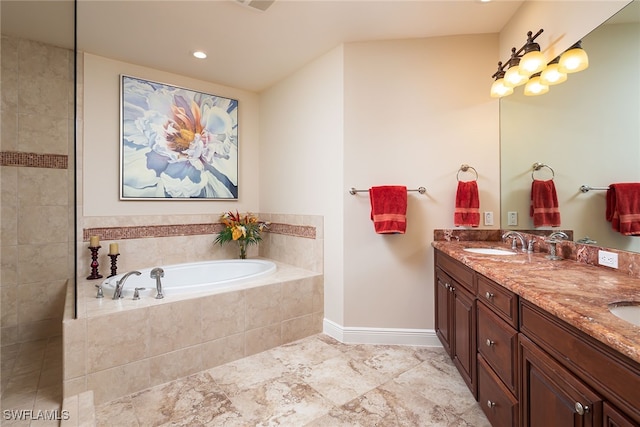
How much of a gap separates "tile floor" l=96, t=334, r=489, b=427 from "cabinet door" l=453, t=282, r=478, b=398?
0.18 metres

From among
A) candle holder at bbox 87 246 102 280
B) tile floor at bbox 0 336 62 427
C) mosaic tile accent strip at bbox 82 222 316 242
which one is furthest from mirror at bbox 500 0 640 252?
candle holder at bbox 87 246 102 280

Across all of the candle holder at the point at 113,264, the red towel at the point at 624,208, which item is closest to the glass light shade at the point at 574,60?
the red towel at the point at 624,208

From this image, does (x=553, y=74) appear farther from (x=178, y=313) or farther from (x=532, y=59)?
(x=178, y=313)

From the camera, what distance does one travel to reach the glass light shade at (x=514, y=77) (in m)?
1.97

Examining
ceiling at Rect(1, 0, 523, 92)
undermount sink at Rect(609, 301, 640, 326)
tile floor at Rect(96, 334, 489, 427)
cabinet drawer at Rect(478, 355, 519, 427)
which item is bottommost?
tile floor at Rect(96, 334, 489, 427)

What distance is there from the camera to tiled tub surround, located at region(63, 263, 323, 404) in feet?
5.65

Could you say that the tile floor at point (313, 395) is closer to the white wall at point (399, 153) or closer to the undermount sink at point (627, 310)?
the white wall at point (399, 153)

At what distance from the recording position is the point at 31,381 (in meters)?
1.93

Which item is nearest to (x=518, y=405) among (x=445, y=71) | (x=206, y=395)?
(x=206, y=395)

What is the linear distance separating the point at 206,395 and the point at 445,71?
2858 millimetres

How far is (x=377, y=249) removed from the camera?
2.51 m

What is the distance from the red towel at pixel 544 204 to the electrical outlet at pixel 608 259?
1.24 ft

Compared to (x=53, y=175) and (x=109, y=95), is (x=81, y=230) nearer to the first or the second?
(x=53, y=175)

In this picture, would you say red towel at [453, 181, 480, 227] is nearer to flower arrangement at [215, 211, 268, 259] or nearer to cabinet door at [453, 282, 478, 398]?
cabinet door at [453, 282, 478, 398]
